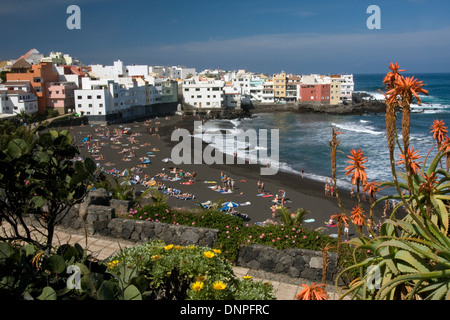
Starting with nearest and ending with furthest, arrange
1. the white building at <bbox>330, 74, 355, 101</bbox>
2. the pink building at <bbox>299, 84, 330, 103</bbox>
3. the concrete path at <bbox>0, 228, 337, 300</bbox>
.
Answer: the concrete path at <bbox>0, 228, 337, 300</bbox>, the pink building at <bbox>299, 84, 330, 103</bbox>, the white building at <bbox>330, 74, 355, 101</bbox>

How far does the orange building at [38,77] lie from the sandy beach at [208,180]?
13.2m

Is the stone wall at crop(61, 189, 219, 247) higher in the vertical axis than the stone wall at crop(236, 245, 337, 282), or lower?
higher

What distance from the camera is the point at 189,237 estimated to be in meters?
8.89

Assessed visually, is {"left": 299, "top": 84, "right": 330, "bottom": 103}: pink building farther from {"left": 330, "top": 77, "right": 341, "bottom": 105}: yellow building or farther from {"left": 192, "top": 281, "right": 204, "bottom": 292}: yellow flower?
{"left": 192, "top": 281, "right": 204, "bottom": 292}: yellow flower

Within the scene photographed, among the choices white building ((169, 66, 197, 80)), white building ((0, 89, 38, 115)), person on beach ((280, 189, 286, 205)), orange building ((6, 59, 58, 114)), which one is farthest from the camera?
white building ((169, 66, 197, 80))

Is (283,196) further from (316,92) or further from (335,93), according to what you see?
(335,93)

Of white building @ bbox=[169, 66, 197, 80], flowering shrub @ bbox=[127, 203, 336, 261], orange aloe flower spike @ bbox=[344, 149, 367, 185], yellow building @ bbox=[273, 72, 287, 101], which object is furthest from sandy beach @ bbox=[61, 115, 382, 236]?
white building @ bbox=[169, 66, 197, 80]

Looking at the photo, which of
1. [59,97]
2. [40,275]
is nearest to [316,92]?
[59,97]

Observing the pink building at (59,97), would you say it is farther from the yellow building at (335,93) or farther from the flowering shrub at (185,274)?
the flowering shrub at (185,274)

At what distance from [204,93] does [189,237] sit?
7433 centimetres

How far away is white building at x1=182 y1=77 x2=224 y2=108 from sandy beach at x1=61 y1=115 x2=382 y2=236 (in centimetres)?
3249

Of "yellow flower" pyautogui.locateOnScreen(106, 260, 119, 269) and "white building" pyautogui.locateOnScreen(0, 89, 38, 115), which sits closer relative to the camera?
"yellow flower" pyautogui.locateOnScreen(106, 260, 119, 269)

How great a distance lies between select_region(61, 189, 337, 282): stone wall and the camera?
26.2 ft
